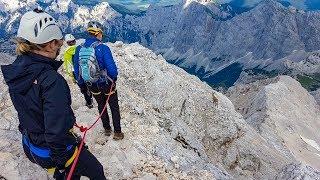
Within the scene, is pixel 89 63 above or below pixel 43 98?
below

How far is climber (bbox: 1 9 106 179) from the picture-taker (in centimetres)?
891

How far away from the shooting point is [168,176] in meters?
19.1

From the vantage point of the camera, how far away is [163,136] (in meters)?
23.5

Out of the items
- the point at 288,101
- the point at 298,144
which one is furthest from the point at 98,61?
the point at 288,101

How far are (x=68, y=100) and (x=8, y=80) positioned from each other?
4.42 ft

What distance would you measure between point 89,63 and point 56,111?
833cm

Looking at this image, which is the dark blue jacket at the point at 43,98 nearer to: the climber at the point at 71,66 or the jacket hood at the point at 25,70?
the jacket hood at the point at 25,70

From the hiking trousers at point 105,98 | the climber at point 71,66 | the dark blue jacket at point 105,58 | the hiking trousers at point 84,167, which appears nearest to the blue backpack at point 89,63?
the dark blue jacket at point 105,58

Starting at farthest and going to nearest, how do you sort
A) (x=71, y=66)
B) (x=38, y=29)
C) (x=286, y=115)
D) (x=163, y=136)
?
1. (x=286, y=115)
2. (x=163, y=136)
3. (x=71, y=66)
4. (x=38, y=29)

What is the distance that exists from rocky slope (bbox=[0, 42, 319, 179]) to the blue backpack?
388cm

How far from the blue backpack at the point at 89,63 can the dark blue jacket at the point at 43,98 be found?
7.42m

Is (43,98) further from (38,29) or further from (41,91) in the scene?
(38,29)

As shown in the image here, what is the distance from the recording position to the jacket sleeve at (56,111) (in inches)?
348

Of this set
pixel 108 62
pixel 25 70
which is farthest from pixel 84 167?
pixel 108 62
